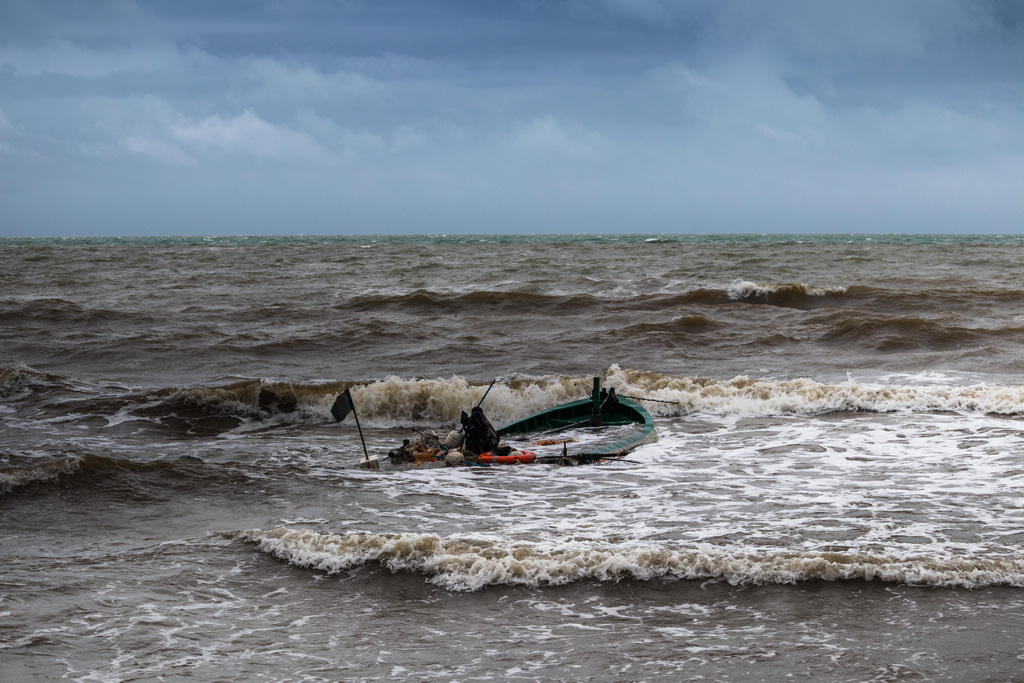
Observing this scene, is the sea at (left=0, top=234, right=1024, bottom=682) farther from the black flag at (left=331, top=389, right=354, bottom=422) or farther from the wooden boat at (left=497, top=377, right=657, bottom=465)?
the black flag at (left=331, top=389, right=354, bottom=422)

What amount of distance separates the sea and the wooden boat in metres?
0.43

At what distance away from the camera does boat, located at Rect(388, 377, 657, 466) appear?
13445 millimetres

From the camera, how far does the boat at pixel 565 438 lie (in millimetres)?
13445

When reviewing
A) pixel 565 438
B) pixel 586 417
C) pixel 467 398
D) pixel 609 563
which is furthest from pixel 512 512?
pixel 467 398

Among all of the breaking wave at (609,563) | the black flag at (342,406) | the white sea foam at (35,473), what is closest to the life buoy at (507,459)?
the black flag at (342,406)

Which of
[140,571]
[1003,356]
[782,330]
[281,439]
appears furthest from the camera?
[782,330]

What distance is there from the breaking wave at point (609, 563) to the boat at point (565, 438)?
3.87 metres

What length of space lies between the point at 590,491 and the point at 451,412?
6831 mm

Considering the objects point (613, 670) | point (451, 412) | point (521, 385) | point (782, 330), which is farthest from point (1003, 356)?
point (613, 670)

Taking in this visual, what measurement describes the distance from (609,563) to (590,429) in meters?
7.31

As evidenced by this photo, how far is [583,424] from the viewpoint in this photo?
16.4m

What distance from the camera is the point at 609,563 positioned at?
8.76 m

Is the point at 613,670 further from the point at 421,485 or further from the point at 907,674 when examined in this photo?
the point at 421,485

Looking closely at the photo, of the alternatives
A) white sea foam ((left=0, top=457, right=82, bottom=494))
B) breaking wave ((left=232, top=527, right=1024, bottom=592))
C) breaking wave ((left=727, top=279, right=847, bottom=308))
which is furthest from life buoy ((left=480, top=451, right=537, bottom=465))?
breaking wave ((left=727, top=279, right=847, bottom=308))
